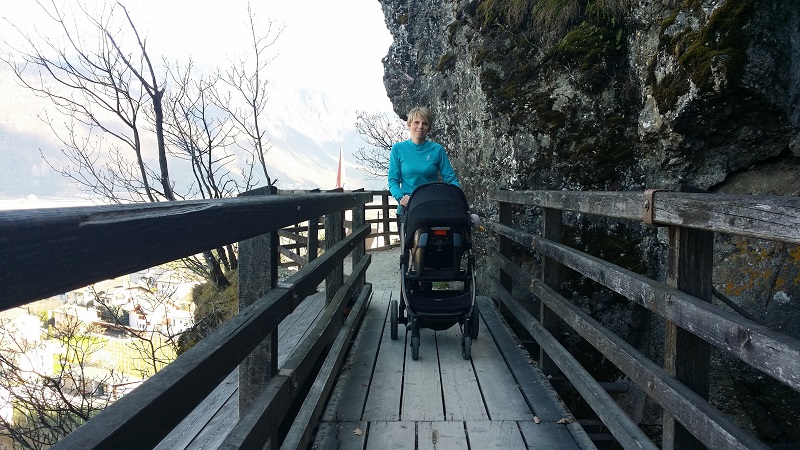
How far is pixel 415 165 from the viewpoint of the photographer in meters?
5.37

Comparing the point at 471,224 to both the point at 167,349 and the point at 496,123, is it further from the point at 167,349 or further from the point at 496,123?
the point at 167,349

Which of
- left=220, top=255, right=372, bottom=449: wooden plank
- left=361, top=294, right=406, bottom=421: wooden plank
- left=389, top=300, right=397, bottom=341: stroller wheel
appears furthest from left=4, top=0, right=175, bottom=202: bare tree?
left=220, top=255, right=372, bottom=449: wooden plank

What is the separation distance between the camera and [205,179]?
14.1m

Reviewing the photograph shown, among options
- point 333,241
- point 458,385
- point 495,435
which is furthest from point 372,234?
point 495,435

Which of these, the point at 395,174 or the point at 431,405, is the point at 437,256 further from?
the point at 431,405

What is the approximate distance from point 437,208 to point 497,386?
55.0 inches

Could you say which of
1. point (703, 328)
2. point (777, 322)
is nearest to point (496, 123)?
point (777, 322)

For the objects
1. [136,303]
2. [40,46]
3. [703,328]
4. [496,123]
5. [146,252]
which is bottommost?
[136,303]

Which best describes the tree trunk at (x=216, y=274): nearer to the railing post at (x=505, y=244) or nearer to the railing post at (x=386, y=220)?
the railing post at (x=386, y=220)

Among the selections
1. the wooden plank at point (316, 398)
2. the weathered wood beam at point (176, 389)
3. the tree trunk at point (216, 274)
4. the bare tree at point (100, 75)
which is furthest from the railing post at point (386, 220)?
the weathered wood beam at point (176, 389)

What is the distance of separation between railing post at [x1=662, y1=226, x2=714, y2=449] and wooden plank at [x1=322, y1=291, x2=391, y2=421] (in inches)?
73.5

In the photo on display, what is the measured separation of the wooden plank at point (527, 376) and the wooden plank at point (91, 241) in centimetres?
259

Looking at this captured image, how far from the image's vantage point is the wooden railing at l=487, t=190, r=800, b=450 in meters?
1.56

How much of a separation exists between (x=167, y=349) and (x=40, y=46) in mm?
8551
